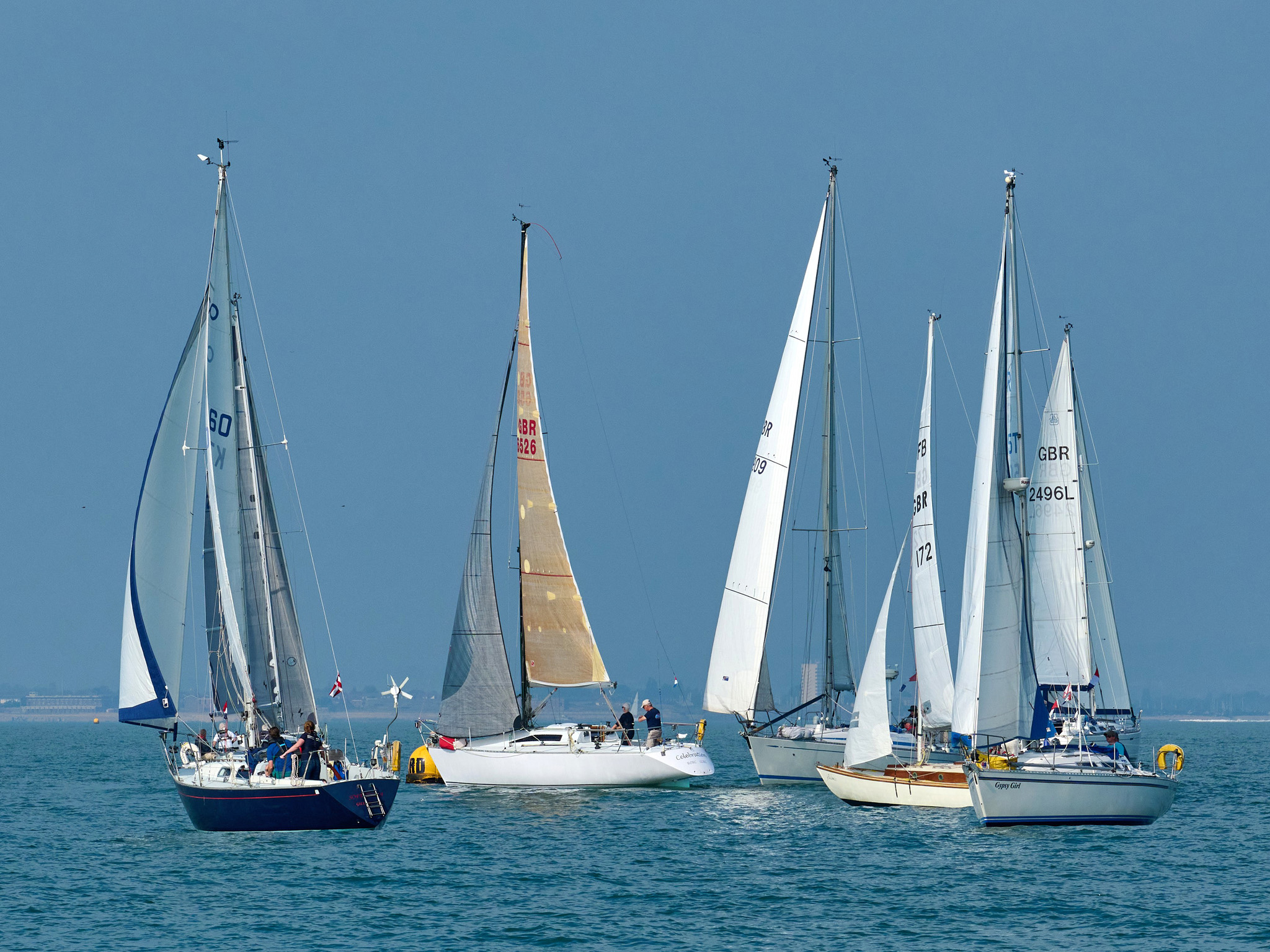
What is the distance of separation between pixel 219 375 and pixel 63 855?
10223 millimetres

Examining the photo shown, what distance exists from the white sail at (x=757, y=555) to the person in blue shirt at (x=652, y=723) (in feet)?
5.59

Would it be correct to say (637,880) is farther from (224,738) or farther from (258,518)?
(258,518)

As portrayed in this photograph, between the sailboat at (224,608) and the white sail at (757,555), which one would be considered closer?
the sailboat at (224,608)

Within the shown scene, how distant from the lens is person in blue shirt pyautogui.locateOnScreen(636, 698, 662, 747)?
4231 cm

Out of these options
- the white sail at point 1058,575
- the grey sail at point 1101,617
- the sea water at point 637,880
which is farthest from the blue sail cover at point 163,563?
the grey sail at point 1101,617

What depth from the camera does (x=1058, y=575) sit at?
42250 millimetres

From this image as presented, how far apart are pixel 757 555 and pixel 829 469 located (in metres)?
3.69

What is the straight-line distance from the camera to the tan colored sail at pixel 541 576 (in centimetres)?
4434

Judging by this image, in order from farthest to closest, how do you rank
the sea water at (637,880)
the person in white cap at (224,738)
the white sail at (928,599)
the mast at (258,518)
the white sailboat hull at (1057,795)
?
1. the white sail at (928,599)
2. the mast at (258,518)
3. the person in white cap at (224,738)
4. the white sailboat hull at (1057,795)
5. the sea water at (637,880)

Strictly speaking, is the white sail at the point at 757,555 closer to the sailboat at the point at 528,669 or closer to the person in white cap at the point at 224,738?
the sailboat at the point at 528,669

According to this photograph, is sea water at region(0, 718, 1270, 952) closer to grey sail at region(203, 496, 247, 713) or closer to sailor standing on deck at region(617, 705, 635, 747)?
sailor standing on deck at region(617, 705, 635, 747)

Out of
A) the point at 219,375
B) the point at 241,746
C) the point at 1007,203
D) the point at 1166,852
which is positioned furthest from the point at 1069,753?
the point at 219,375

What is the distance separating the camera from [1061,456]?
1753 inches

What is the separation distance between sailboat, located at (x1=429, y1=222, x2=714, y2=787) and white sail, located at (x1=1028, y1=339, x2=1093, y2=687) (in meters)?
9.57
